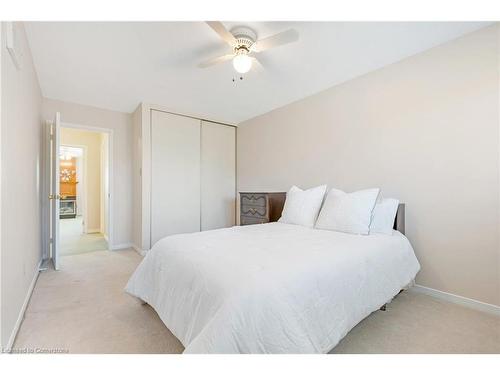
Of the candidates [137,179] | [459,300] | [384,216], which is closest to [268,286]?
[384,216]

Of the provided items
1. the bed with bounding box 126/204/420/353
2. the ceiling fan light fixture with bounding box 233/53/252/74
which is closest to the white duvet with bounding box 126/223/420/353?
the bed with bounding box 126/204/420/353

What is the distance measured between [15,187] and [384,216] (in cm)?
299

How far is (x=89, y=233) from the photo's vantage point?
541cm

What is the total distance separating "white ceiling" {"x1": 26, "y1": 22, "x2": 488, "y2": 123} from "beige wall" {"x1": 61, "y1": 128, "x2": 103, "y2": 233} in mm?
2591

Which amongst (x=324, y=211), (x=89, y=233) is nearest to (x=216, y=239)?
(x=324, y=211)

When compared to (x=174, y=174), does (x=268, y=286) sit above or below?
below

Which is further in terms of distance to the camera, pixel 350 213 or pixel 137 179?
pixel 137 179

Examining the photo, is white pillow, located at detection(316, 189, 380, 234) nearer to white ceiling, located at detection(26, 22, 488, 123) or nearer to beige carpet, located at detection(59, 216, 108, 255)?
white ceiling, located at detection(26, 22, 488, 123)

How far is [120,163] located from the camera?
3.94 m

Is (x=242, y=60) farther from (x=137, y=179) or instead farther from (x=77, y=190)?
(x=77, y=190)

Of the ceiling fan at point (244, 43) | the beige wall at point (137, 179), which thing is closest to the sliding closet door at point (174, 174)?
the beige wall at point (137, 179)

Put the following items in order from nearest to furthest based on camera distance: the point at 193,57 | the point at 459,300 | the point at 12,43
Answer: the point at 12,43, the point at 459,300, the point at 193,57

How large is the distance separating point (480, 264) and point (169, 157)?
152 inches

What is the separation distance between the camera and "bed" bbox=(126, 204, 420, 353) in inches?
40.1
